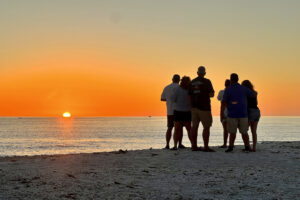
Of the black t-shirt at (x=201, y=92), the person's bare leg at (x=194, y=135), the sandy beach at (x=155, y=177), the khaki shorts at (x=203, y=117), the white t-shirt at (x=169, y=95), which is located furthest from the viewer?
the white t-shirt at (x=169, y=95)

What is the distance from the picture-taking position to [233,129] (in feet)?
38.2

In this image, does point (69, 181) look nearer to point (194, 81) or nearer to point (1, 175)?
point (1, 175)

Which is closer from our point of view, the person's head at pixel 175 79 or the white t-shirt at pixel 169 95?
the white t-shirt at pixel 169 95

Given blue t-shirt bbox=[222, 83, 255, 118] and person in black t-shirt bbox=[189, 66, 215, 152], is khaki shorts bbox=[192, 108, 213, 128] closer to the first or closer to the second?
person in black t-shirt bbox=[189, 66, 215, 152]

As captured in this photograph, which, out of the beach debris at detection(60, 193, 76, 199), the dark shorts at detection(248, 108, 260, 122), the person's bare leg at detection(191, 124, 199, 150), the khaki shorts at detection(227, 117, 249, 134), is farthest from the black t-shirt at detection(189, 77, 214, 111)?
the beach debris at detection(60, 193, 76, 199)

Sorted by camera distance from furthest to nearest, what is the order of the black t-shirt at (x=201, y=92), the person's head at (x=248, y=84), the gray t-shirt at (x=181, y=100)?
the gray t-shirt at (x=181, y=100) < the person's head at (x=248, y=84) < the black t-shirt at (x=201, y=92)

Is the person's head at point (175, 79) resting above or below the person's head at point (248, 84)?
above

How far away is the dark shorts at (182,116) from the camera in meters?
12.2

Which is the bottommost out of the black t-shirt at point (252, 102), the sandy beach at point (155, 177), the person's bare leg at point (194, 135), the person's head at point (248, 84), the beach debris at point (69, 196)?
the beach debris at point (69, 196)

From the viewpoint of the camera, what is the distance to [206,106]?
457 inches

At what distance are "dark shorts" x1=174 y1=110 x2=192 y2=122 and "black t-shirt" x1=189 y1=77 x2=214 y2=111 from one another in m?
0.60

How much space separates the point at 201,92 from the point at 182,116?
1123 millimetres

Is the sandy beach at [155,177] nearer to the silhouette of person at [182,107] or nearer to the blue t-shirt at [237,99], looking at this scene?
the blue t-shirt at [237,99]

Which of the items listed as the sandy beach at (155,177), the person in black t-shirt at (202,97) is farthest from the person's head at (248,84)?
the sandy beach at (155,177)
